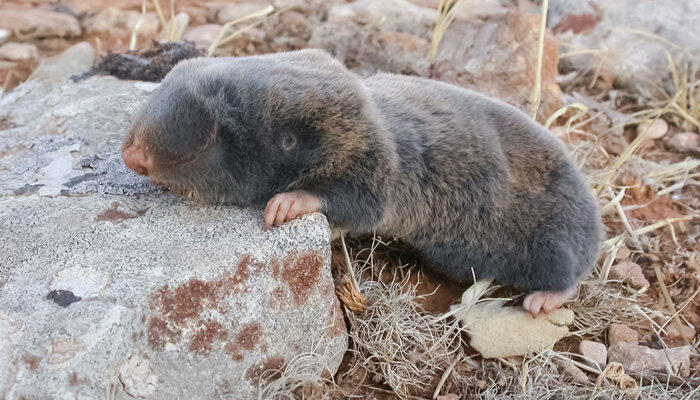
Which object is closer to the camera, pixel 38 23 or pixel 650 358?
pixel 650 358

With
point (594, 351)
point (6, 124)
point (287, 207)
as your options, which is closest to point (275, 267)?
point (287, 207)

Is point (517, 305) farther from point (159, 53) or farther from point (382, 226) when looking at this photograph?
point (159, 53)

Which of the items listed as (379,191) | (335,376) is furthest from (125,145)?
(335,376)

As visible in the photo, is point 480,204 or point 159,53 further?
point 159,53

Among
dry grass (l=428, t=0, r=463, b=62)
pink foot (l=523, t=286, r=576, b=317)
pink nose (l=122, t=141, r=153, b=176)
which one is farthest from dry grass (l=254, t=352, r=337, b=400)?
dry grass (l=428, t=0, r=463, b=62)

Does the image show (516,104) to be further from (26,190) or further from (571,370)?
(26,190)

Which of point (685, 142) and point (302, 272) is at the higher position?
point (302, 272)

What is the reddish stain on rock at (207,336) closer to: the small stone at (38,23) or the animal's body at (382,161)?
the animal's body at (382,161)
